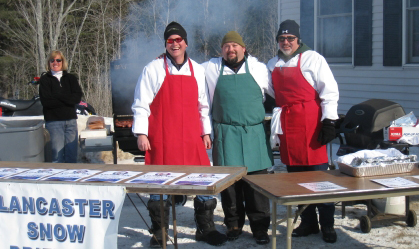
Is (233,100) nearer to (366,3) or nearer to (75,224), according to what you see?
(75,224)

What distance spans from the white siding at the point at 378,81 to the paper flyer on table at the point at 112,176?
17.5ft

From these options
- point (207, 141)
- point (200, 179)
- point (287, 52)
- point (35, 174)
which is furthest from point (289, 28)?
point (35, 174)

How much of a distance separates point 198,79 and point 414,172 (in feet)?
5.73

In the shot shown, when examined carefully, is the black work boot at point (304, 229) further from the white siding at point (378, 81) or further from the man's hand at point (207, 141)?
the white siding at point (378, 81)

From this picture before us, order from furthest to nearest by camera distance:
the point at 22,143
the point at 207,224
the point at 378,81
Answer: the point at 378,81, the point at 22,143, the point at 207,224

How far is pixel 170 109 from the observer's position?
12.2ft

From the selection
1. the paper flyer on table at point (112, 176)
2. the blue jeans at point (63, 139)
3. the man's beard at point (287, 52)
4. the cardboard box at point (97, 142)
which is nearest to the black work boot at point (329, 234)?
the man's beard at point (287, 52)

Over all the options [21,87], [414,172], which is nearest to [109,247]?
[414,172]

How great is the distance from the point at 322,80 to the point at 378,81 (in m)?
4.34

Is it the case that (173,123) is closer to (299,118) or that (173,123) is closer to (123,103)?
(299,118)

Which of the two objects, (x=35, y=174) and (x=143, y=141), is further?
(x=143, y=141)

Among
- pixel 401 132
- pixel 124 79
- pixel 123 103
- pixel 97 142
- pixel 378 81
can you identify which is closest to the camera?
pixel 401 132

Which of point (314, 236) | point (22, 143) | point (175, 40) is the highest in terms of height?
point (175, 40)

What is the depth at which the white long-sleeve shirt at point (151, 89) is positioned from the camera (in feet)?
12.0
